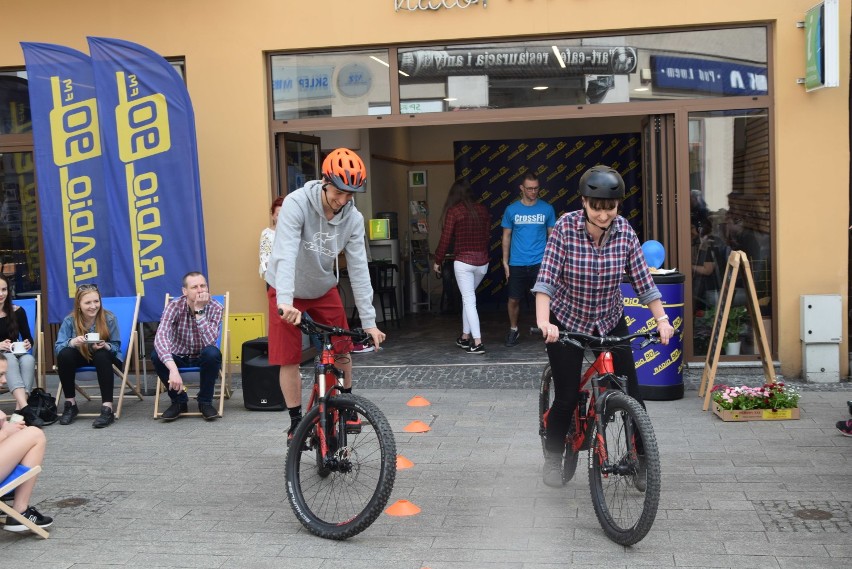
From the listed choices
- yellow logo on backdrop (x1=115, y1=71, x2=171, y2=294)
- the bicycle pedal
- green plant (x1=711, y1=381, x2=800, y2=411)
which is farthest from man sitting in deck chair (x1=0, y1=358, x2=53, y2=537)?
green plant (x1=711, y1=381, x2=800, y2=411)

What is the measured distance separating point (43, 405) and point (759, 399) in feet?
17.8

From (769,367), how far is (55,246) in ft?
20.5

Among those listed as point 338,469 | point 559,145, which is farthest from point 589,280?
point 559,145

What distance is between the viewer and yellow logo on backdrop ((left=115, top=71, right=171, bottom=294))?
9477 millimetres

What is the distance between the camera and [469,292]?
36.8ft

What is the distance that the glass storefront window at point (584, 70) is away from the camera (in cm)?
935

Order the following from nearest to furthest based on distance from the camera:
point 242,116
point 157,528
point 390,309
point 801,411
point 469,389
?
point 157,528 < point 801,411 < point 469,389 < point 242,116 < point 390,309

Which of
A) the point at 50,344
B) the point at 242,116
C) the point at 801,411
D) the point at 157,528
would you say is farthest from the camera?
the point at 50,344

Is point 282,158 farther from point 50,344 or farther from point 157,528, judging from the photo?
point 157,528

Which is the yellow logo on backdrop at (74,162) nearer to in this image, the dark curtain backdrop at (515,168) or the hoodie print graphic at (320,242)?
the hoodie print graphic at (320,242)

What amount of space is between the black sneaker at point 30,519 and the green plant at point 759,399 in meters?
4.54

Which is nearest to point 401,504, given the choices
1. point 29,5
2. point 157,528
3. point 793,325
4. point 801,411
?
point 157,528

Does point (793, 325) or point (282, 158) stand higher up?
point (282, 158)

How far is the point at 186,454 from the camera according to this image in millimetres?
7219
